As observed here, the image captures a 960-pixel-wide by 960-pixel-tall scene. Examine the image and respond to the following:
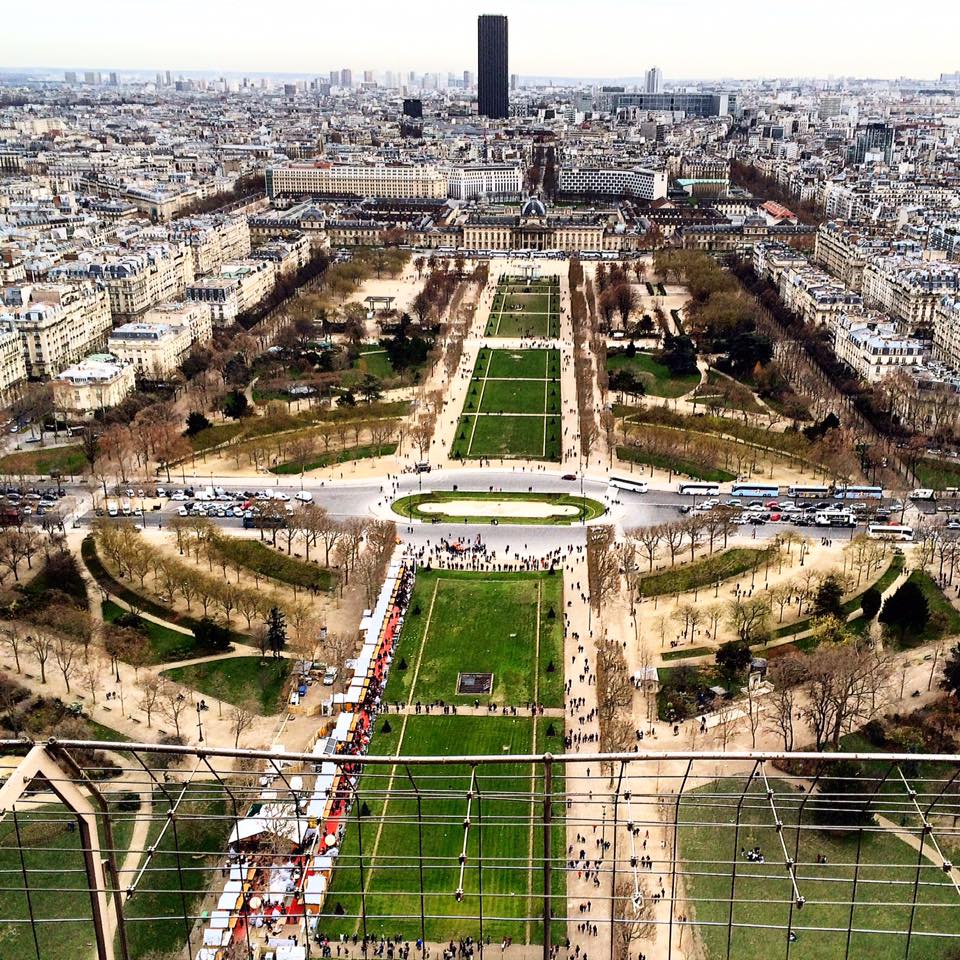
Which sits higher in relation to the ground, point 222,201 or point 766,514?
point 222,201

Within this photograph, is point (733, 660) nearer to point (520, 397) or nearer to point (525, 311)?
point (520, 397)

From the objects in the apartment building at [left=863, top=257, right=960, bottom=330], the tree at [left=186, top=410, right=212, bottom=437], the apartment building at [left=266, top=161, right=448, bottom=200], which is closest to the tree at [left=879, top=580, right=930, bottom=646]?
the tree at [left=186, top=410, right=212, bottom=437]

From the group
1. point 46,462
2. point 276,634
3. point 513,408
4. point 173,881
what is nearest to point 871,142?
point 513,408

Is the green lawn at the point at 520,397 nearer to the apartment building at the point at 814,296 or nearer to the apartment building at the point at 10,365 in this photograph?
the apartment building at the point at 814,296

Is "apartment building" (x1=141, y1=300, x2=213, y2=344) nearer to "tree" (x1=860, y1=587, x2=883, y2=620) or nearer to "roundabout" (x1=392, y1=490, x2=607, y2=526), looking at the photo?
"roundabout" (x1=392, y1=490, x2=607, y2=526)

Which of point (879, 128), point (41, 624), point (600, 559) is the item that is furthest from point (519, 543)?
point (879, 128)

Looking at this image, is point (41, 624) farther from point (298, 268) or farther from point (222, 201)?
point (222, 201)

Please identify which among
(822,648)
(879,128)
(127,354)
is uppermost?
(879,128)
